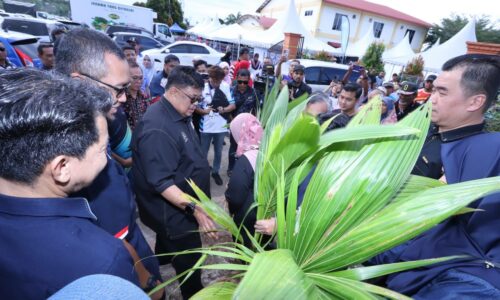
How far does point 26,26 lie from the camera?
1112cm

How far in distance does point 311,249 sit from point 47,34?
1505 cm

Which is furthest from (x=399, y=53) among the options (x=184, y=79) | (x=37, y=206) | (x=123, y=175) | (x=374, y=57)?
(x=37, y=206)

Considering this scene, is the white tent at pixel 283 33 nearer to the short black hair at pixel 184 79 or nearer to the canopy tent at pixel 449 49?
the canopy tent at pixel 449 49

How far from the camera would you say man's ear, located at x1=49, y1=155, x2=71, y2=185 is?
0.83m

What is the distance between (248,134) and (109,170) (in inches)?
36.5

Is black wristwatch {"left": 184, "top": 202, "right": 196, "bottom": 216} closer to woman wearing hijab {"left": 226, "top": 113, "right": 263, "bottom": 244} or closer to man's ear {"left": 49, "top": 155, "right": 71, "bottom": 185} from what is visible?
woman wearing hijab {"left": 226, "top": 113, "right": 263, "bottom": 244}

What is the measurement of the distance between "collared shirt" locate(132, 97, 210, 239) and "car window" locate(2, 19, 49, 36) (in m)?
13.5

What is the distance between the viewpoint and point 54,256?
740mm

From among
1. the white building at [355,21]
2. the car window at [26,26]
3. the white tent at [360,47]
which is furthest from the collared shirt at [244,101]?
the white building at [355,21]

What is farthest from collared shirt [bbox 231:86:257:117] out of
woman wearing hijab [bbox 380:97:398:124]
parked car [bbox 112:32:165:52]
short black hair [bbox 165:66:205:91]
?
parked car [bbox 112:32:165:52]

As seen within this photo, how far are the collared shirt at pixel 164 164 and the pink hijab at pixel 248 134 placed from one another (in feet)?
1.16

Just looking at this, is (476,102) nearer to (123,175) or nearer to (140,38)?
(123,175)

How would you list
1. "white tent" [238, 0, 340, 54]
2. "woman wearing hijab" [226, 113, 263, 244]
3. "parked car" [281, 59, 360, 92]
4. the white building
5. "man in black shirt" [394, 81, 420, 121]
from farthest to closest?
the white building < "white tent" [238, 0, 340, 54] < "parked car" [281, 59, 360, 92] < "man in black shirt" [394, 81, 420, 121] < "woman wearing hijab" [226, 113, 263, 244]

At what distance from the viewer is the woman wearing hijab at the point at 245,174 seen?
1.73 metres
